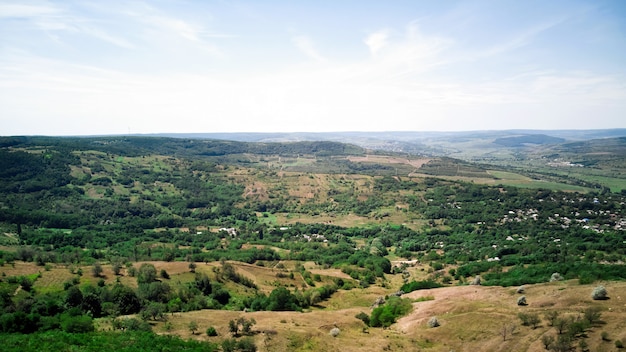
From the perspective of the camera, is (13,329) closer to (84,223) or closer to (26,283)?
(26,283)

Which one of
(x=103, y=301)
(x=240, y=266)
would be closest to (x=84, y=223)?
(x=240, y=266)

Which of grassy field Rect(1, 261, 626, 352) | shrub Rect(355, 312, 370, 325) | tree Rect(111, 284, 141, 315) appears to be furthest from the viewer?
shrub Rect(355, 312, 370, 325)

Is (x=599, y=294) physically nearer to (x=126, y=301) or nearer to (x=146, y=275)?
(x=126, y=301)

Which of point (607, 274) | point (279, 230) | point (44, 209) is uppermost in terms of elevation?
point (607, 274)

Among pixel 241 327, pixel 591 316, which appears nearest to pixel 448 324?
pixel 591 316

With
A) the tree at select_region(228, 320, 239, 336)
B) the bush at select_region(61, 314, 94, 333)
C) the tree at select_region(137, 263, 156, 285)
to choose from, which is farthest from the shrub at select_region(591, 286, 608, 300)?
the tree at select_region(137, 263, 156, 285)

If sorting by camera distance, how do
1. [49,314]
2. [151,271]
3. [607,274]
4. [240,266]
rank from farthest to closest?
[240,266]
[151,271]
[607,274]
[49,314]

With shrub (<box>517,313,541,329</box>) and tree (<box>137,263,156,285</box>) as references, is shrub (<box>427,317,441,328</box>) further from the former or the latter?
tree (<box>137,263,156,285</box>)

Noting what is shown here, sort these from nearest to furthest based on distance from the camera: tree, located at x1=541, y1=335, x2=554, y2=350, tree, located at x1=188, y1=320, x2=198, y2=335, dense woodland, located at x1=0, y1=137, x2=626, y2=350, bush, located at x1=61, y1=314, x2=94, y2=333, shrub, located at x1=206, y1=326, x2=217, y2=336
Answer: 1. tree, located at x1=541, y1=335, x2=554, y2=350
2. bush, located at x1=61, y1=314, x2=94, y2=333
3. shrub, located at x1=206, y1=326, x2=217, y2=336
4. tree, located at x1=188, y1=320, x2=198, y2=335
5. dense woodland, located at x1=0, y1=137, x2=626, y2=350

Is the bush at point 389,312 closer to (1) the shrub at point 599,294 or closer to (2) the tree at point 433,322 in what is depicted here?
(2) the tree at point 433,322
